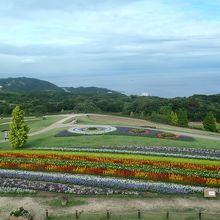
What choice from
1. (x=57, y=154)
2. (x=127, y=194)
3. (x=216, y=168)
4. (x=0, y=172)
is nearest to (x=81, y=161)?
(x=57, y=154)

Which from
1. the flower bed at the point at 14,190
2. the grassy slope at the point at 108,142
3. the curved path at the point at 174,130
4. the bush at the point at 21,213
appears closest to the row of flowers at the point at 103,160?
the grassy slope at the point at 108,142

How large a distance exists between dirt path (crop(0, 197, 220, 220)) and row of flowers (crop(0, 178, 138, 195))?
3.99 feet

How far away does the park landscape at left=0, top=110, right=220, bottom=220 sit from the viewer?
24.9 m

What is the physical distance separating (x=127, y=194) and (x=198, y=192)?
5164mm

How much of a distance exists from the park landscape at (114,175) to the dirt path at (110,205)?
0.06 meters

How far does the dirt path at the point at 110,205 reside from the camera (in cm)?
2464

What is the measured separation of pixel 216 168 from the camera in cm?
3356

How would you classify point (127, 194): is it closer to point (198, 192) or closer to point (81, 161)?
point (198, 192)

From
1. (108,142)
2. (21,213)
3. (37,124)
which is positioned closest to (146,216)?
(21,213)

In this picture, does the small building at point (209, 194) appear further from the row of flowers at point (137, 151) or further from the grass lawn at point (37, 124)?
the grass lawn at point (37, 124)

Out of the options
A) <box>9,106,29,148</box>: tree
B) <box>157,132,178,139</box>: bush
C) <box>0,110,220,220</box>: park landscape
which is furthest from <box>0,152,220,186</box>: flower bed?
<box>157,132,178,139</box>: bush

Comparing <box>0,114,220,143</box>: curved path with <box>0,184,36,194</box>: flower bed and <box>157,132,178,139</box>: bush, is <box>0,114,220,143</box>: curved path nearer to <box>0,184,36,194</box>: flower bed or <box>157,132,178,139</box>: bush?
<box>157,132,178,139</box>: bush

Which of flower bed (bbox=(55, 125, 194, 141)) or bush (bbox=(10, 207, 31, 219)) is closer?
bush (bbox=(10, 207, 31, 219))

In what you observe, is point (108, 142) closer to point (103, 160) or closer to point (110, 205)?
point (103, 160)
